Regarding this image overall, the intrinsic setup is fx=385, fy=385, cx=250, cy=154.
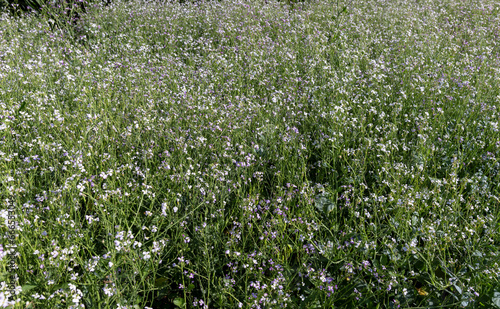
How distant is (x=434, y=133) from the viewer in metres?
3.26

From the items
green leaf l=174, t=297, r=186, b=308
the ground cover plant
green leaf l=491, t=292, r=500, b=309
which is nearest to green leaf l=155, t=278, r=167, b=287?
the ground cover plant

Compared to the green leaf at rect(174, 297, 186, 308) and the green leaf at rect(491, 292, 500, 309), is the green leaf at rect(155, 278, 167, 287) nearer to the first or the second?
the green leaf at rect(174, 297, 186, 308)

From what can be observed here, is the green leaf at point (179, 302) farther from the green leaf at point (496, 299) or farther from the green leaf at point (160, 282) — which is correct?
the green leaf at point (496, 299)

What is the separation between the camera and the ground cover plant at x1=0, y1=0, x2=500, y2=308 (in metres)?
2.18

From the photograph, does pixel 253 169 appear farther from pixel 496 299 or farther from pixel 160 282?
pixel 496 299

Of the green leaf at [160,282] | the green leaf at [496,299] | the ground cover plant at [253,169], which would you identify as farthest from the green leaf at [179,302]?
the green leaf at [496,299]

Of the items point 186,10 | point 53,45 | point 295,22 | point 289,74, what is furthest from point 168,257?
point 186,10

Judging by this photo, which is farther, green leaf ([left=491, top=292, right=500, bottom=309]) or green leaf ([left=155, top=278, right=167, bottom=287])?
green leaf ([left=155, top=278, right=167, bottom=287])

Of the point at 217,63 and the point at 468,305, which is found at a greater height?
the point at 217,63

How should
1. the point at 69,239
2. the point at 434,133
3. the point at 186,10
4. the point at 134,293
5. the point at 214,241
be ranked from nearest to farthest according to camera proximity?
the point at 134,293
the point at 69,239
the point at 214,241
the point at 434,133
the point at 186,10

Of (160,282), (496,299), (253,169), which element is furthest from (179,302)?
(496,299)

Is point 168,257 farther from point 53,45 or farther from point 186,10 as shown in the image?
point 186,10

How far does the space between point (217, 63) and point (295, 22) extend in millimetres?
2352

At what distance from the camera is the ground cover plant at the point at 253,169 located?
2182 millimetres
